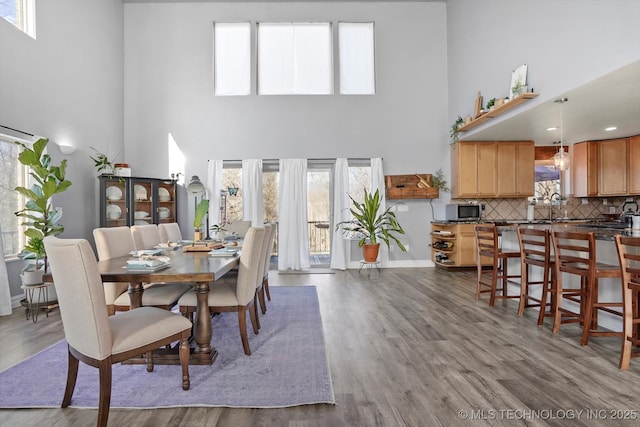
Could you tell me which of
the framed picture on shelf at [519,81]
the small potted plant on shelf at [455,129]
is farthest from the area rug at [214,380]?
the small potted plant on shelf at [455,129]

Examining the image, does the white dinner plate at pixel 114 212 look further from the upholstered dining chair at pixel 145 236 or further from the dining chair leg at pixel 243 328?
the dining chair leg at pixel 243 328

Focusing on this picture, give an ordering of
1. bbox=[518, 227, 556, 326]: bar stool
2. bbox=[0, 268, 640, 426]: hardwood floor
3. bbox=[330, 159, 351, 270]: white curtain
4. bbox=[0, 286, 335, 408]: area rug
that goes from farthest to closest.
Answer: bbox=[330, 159, 351, 270]: white curtain, bbox=[518, 227, 556, 326]: bar stool, bbox=[0, 286, 335, 408]: area rug, bbox=[0, 268, 640, 426]: hardwood floor

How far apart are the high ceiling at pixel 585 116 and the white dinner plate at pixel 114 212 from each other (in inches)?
239

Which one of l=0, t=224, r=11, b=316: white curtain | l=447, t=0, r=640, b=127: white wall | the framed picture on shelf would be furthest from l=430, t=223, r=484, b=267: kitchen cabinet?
l=0, t=224, r=11, b=316: white curtain

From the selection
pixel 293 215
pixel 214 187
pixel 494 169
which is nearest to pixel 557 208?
pixel 494 169

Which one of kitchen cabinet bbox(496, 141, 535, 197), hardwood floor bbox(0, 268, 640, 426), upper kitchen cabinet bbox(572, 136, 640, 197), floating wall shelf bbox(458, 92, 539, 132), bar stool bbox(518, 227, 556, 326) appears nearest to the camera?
hardwood floor bbox(0, 268, 640, 426)

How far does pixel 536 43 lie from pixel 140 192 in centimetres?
621

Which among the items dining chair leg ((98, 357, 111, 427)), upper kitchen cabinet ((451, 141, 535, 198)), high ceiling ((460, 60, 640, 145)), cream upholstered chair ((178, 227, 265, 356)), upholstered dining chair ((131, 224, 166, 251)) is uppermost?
high ceiling ((460, 60, 640, 145))

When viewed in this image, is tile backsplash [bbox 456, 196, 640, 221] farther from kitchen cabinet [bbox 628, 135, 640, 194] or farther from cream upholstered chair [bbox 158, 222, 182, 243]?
cream upholstered chair [bbox 158, 222, 182, 243]

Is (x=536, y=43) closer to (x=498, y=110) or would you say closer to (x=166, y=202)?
(x=498, y=110)

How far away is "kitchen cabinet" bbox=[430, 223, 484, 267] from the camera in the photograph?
5793 millimetres

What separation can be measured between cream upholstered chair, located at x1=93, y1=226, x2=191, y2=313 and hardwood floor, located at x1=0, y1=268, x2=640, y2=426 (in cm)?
82

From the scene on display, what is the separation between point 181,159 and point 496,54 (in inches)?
220

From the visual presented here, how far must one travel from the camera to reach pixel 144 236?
11.5 ft
